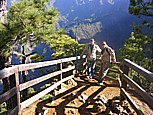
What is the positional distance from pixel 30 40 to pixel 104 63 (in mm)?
6715

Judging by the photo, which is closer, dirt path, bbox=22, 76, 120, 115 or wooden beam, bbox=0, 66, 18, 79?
wooden beam, bbox=0, 66, 18, 79

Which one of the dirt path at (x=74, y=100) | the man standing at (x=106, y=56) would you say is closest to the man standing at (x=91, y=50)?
the man standing at (x=106, y=56)

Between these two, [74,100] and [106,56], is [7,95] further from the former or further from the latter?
[106,56]

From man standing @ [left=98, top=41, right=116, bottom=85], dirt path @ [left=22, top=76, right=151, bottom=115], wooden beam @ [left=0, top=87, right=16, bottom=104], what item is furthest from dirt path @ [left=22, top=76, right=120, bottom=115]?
wooden beam @ [left=0, top=87, right=16, bottom=104]

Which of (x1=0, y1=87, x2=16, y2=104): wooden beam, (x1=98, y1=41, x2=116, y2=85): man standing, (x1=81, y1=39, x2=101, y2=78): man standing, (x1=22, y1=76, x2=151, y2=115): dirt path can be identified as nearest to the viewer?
(x1=0, y1=87, x2=16, y2=104): wooden beam

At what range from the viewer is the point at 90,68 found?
966cm

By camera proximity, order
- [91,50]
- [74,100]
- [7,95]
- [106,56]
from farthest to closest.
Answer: [91,50] → [106,56] → [74,100] → [7,95]

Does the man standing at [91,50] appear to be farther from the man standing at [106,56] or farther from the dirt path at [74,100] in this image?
→ the dirt path at [74,100]

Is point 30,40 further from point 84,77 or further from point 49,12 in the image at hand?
point 84,77

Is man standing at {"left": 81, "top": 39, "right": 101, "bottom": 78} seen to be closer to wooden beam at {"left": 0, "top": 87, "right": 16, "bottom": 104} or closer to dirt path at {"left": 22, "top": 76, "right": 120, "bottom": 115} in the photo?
dirt path at {"left": 22, "top": 76, "right": 120, "bottom": 115}

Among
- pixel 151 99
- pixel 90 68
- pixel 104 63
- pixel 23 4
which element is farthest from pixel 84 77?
pixel 151 99

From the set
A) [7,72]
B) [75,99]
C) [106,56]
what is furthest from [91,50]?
[7,72]

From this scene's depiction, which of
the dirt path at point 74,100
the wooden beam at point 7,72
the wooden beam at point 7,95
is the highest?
the wooden beam at point 7,72

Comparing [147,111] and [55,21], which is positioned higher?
[55,21]
